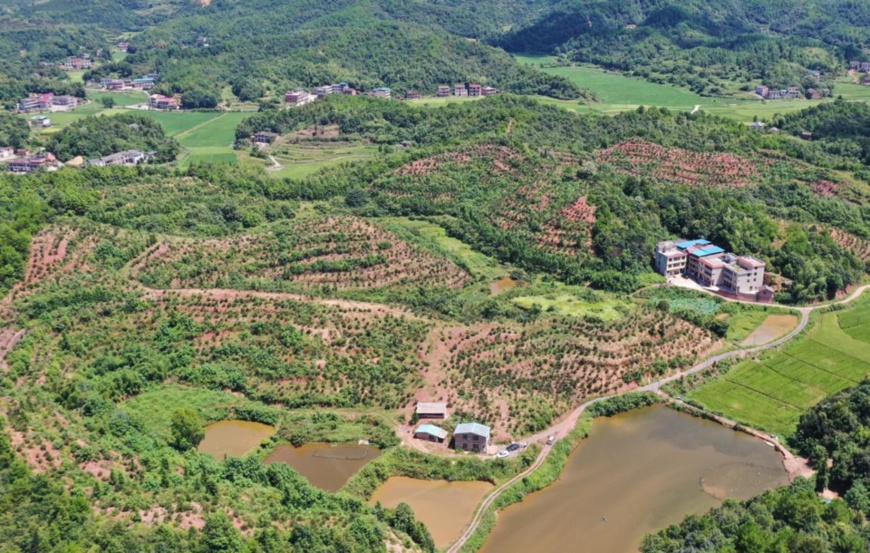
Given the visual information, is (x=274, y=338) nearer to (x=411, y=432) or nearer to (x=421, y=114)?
(x=411, y=432)

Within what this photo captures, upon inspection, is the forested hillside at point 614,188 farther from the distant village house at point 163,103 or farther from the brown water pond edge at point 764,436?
the distant village house at point 163,103

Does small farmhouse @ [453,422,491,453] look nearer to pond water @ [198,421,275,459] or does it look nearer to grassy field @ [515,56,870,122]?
pond water @ [198,421,275,459]

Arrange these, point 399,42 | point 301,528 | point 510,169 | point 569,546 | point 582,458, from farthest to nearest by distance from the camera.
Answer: point 399,42, point 510,169, point 582,458, point 569,546, point 301,528

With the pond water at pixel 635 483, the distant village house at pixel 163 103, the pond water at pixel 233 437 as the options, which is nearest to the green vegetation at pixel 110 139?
the distant village house at pixel 163 103

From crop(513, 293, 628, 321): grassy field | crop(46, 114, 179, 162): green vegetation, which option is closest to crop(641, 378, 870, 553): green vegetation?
crop(513, 293, 628, 321): grassy field

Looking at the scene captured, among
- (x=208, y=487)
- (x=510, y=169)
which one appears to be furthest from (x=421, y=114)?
(x=208, y=487)

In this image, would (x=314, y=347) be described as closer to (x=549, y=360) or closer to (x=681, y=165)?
(x=549, y=360)

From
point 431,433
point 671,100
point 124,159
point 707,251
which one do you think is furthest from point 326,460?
point 671,100
